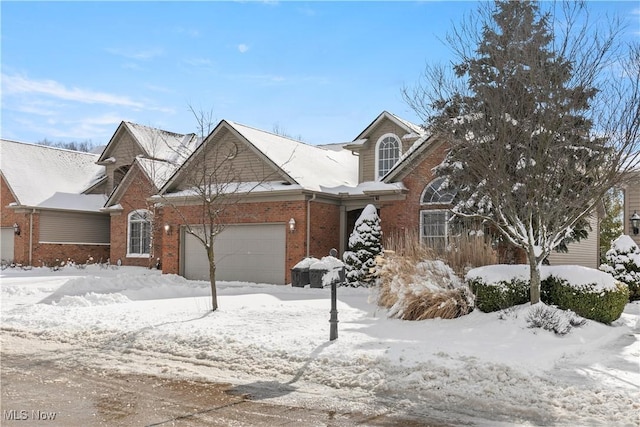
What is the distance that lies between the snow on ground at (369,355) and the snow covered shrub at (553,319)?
14 cm

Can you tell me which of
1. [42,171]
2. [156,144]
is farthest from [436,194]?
[42,171]

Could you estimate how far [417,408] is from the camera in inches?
248

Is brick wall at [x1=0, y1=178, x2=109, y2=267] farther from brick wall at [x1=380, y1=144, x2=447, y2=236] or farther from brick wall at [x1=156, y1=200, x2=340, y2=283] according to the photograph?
brick wall at [x1=380, y1=144, x2=447, y2=236]

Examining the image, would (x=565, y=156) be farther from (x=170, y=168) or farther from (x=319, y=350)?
(x=170, y=168)

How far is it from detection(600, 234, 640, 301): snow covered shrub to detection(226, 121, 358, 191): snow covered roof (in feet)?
31.0

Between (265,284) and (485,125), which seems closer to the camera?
(485,125)

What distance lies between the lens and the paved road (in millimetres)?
5770

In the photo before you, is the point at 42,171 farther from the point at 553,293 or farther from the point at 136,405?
the point at 136,405

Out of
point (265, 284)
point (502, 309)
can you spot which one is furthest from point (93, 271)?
point (502, 309)

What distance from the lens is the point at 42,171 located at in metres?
32.1

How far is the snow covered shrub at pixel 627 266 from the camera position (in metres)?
15.9

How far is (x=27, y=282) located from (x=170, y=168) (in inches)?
369

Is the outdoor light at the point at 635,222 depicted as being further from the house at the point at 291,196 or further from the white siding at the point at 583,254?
the house at the point at 291,196

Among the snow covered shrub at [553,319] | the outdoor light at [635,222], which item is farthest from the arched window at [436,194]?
the snow covered shrub at [553,319]
